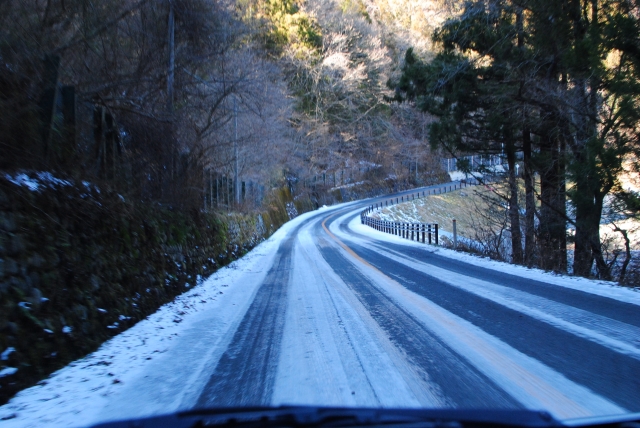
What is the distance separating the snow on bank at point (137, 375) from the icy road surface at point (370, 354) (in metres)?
0.02

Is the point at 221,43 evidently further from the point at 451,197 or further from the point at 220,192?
the point at 451,197

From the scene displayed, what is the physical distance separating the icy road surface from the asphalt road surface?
2 cm

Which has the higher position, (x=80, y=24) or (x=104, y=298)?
(x=80, y=24)

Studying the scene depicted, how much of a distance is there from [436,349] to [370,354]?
74 centimetres

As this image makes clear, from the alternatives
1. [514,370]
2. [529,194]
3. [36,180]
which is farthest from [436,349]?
[529,194]

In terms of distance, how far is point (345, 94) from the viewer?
166 feet

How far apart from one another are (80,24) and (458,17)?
12032 mm

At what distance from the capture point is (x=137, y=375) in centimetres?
457

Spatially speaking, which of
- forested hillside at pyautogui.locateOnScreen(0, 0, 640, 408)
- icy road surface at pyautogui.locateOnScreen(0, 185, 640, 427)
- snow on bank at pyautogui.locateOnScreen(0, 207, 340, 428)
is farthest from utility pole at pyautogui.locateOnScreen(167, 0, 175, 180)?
snow on bank at pyautogui.locateOnScreen(0, 207, 340, 428)

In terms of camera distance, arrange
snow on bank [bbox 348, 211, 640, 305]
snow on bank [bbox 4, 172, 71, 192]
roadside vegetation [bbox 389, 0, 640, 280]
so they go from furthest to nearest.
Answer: roadside vegetation [bbox 389, 0, 640, 280] < snow on bank [bbox 348, 211, 640, 305] < snow on bank [bbox 4, 172, 71, 192]

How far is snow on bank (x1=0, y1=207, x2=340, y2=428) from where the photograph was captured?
3.66 m

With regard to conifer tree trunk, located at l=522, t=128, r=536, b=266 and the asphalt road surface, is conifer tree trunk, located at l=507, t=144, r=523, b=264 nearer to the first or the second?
conifer tree trunk, located at l=522, t=128, r=536, b=266

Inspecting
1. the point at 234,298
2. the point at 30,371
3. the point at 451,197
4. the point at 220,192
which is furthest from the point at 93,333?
the point at 451,197

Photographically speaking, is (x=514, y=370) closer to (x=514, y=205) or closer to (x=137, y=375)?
(x=137, y=375)
